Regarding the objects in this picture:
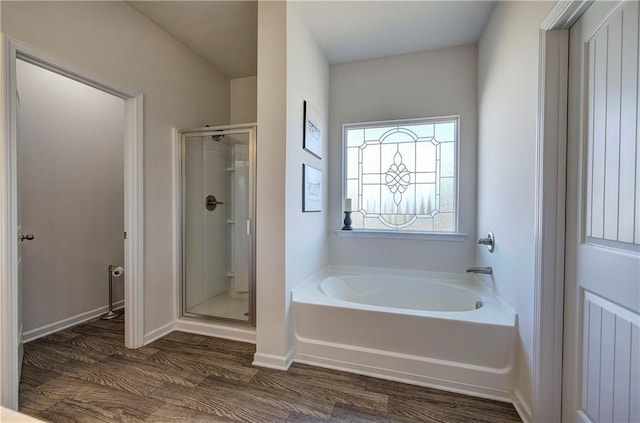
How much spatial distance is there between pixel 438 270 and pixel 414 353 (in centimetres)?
105

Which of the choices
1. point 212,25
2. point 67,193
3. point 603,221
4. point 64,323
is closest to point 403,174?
point 603,221

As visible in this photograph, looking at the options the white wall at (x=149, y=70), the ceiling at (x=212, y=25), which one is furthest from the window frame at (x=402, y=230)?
the white wall at (x=149, y=70)

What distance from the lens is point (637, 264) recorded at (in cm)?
91

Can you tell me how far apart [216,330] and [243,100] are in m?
2.53

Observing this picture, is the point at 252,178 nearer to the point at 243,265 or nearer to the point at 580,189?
the point at 243,265

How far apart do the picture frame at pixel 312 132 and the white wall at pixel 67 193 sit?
85.7 inches

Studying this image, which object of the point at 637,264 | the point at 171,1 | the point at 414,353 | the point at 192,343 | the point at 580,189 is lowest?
the point at 192,343

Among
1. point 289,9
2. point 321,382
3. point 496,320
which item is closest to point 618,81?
point 496,320

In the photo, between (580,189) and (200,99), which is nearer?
(580,189)

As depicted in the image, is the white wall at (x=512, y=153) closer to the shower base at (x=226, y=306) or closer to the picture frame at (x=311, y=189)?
Result: the picture frame at (x=311, y=189)

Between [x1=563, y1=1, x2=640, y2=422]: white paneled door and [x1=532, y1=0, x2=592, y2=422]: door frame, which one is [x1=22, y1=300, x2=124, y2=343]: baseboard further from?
[x1=563, y1=1, x2=640, y2=422]: white paneled door

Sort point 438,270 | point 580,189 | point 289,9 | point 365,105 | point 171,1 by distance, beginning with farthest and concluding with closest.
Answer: point 365,105 → point 438,270 → point 171,1 → point 289,9 → point 580,189

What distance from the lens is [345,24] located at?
7.30 feet

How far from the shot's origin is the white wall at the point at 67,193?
2240mm
